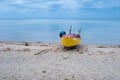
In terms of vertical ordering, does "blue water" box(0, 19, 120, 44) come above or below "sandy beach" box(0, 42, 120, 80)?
below

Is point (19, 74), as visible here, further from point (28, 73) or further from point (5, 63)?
point (5, 63)

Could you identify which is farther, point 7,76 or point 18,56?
point 18,56

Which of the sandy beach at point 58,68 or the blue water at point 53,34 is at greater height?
the sandy beach at point 58,68

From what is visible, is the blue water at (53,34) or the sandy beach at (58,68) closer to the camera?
the sandy beach at (58,68)

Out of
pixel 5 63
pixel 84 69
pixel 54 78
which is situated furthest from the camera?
pixel 5 63

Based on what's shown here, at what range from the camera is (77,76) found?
941 cm

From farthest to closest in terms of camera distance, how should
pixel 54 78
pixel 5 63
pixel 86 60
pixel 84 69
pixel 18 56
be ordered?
pixel 18 56
pixel 86 60
pixel 5 63
pixel 84 69
pixel 54 78

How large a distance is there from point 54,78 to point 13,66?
2972mm

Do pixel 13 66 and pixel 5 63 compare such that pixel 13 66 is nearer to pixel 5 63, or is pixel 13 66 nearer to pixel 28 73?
pixel 5 63

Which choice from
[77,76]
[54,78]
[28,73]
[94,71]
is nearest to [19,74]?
[28,73]

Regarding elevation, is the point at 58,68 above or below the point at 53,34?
above

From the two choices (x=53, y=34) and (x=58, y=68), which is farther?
(x=53, y=34)

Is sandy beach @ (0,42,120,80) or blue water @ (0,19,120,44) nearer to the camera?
sandy beach @ (0,42,120,80)

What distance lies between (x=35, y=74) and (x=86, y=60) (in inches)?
160
